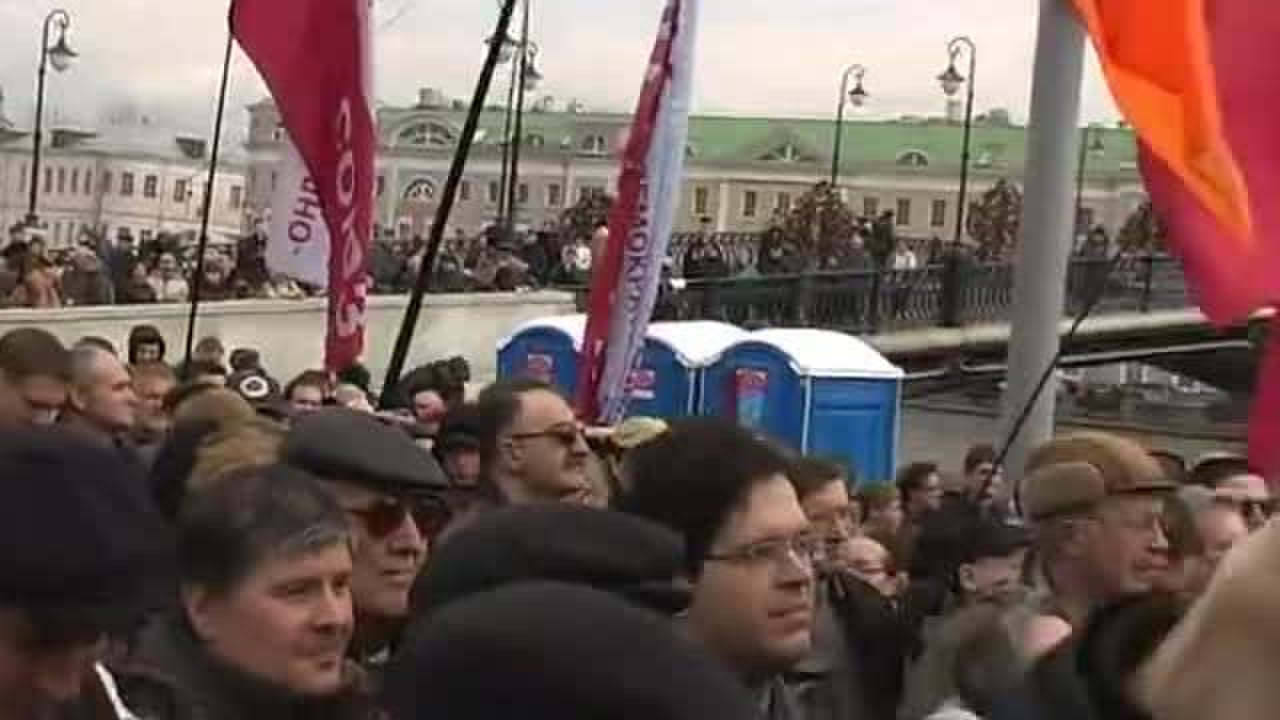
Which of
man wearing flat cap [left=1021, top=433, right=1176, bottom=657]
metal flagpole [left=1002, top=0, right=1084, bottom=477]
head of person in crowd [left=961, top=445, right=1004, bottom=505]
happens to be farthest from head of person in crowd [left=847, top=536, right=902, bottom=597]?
metal flagpole [left=1002, top=0, right=1084, bottom=477]

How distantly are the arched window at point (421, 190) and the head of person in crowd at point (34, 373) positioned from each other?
54.1 meters

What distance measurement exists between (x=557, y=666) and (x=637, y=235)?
291 inches

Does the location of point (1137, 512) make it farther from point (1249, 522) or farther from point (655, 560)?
point (655, 560)

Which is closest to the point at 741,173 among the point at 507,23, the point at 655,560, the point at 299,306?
the point at 299,306

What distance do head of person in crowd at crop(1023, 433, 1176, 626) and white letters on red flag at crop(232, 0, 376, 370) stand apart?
10.4ft

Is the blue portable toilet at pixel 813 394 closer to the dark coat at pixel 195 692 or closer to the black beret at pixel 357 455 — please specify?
the black beret at pixel 357 455

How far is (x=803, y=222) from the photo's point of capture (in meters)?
53.7

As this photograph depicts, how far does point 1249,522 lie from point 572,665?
4373mm

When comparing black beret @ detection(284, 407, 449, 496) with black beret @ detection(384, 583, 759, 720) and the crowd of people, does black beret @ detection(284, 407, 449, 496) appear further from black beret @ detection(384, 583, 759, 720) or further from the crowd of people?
black beret @ detection(384, 583, 759, 720)

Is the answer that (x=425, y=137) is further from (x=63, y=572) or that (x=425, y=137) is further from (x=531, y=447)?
(x=63, y=572)

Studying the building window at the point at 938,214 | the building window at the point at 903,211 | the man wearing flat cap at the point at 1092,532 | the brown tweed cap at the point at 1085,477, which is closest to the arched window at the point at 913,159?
the building window at the point at 903,211

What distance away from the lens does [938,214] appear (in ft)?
305

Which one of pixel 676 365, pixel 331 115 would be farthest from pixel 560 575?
pixel 676 365

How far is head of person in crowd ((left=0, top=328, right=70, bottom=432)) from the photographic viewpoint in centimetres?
660
